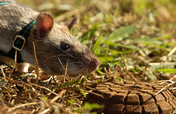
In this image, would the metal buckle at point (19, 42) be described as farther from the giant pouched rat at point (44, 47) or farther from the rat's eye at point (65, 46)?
the rat's eye at point (65, 46)

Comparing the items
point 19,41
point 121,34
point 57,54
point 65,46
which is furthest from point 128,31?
point 19,41

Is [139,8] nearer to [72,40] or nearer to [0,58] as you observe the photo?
[72,40]

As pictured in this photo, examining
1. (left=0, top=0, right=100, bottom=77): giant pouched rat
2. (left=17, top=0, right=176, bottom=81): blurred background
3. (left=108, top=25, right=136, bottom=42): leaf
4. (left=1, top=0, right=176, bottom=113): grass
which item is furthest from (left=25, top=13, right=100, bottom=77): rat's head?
(left=108, top=25, right=136, bottom=42): leaf

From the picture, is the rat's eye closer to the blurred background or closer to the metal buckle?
the metal buckle

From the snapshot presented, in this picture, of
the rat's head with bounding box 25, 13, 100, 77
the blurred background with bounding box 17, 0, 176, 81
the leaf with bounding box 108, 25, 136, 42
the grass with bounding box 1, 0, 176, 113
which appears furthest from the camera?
the leaf with bounding box 108, 25, 136, 42

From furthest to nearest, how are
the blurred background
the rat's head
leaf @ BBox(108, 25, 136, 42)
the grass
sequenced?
leaf @ BBox(108, 25, 136, 42)
the blurred background
the rat's head
the grass

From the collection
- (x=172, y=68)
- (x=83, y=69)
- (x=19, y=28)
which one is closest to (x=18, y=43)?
(x=19, y=28)

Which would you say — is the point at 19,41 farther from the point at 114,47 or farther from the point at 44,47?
the point at 114,47
